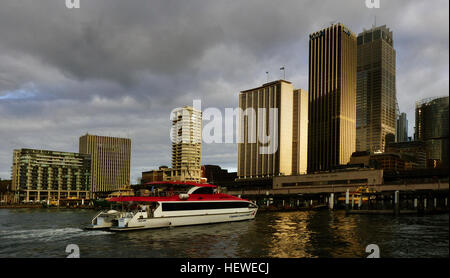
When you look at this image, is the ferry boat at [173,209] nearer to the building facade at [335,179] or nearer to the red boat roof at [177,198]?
the red boat roof at [177,198]

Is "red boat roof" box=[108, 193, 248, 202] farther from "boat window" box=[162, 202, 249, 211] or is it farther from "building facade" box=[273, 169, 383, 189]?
"building facade" box=[273, 169, 383, 189]

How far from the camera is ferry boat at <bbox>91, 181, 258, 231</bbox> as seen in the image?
39416 mm

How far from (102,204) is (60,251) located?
10676cm

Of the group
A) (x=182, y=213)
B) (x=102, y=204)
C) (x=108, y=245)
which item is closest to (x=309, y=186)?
(x=102, y=204)

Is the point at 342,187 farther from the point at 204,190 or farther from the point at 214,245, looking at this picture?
the point at 214,245

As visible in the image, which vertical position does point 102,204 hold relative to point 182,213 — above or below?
below

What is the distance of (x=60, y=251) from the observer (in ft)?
85.0

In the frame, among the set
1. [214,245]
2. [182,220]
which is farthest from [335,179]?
[214,245]

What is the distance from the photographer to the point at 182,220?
43094 mm

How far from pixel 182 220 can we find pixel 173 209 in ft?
6.30

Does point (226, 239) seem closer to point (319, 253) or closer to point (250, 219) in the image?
point (319, 253)

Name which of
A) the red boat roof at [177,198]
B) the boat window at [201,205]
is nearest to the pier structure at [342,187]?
the boat window at [201,205]

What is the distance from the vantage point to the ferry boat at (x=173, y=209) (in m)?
39.4
